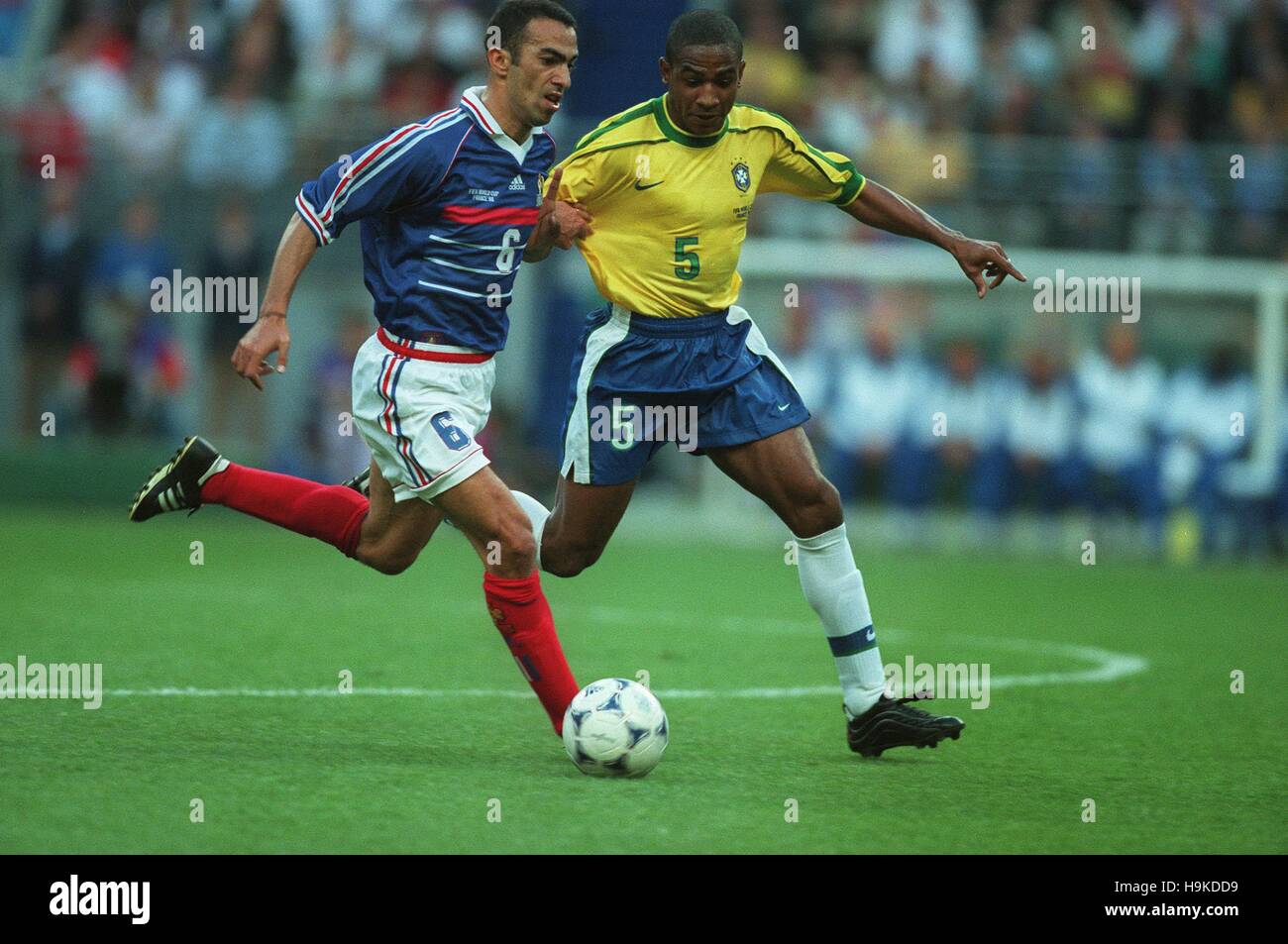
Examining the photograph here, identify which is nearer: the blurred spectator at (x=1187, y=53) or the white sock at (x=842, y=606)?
the white sock at (x=842, y=606)

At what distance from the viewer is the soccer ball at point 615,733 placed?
546cm

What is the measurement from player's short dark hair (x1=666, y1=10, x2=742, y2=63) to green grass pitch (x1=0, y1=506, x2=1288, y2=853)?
7.57 ft

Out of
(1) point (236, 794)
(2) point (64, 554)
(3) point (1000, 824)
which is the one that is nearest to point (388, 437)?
(1) point (236, 794)

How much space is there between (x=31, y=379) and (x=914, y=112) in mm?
8677

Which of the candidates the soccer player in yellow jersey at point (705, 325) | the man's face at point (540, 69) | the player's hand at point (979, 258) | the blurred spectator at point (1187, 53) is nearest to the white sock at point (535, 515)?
the soccer player in yellow jersey at point (705, 325)

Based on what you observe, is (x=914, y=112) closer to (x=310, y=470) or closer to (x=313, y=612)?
(x=310, y=470)

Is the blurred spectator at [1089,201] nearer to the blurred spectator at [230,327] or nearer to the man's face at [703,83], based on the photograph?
the blurred spectator at [230,327]

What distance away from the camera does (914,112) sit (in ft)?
58.9

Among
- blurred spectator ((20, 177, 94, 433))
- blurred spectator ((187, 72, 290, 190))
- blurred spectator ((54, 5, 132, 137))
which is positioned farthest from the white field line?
blurred spectator ((54, 5, 132, 137))

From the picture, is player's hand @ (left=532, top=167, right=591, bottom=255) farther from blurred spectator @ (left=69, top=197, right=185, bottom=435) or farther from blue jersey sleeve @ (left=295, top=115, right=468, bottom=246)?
blurred spectator @ (left=69, top=197, right=185, bottom=435)

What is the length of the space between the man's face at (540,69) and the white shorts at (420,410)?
82cm

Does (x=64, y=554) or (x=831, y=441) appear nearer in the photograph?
(x=64, y=554)

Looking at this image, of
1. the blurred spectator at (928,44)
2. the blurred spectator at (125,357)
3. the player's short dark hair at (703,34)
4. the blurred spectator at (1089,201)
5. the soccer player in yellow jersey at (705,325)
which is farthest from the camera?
the blurred spectator at (928,44)

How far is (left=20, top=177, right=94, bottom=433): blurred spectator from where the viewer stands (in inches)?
608
